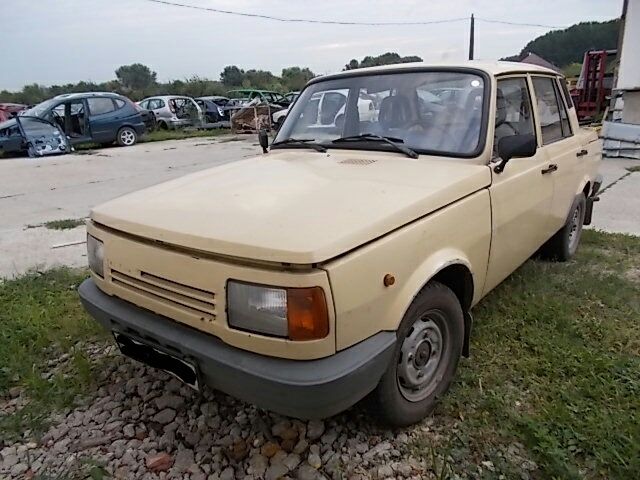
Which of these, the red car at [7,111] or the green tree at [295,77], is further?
the green tree at [295,77]

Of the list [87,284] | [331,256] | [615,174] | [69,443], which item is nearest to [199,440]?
[69,443]

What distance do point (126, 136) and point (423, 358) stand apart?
15.7m

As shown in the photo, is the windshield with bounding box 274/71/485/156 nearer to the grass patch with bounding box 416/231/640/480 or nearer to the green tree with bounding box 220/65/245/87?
the grass patch with bounding box 416/231/640/480

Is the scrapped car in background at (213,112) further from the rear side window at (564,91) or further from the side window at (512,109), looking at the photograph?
the side window at (512,109)

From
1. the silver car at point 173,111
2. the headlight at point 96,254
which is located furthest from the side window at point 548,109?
the silver car at point 173,111

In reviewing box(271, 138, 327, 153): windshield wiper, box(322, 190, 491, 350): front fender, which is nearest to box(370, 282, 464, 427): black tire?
box(322, 190, 491, 350): front fender

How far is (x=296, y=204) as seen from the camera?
216cm

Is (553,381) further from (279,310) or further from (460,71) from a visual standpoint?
(460,71)

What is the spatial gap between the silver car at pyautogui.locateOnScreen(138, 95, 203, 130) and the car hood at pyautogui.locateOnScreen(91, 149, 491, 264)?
61.1ft

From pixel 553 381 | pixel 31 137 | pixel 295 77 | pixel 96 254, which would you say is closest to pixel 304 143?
pixel 96 254

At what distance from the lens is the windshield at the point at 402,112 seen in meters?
2.83

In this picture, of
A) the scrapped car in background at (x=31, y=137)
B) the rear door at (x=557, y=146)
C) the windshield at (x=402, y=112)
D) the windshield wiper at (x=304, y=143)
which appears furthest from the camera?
the scrapped car in background at (x=31, y=137)

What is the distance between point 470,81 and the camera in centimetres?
296

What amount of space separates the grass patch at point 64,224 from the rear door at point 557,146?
18.2 ft
